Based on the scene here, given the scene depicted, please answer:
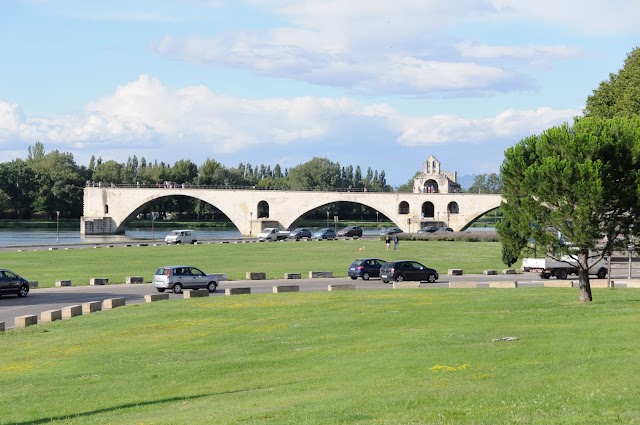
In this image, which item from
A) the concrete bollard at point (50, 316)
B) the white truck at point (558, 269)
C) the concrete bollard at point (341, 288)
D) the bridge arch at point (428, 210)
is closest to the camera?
the concrete bollard at point (50, 316)

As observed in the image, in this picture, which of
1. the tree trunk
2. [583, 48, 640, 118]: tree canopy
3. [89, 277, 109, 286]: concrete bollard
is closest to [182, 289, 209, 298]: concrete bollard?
[89, 277, 109, 286]: concrete bollard

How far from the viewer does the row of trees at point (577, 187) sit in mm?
28312

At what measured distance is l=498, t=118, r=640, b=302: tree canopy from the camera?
2830 centimetres

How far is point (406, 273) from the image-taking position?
49812 millimetres

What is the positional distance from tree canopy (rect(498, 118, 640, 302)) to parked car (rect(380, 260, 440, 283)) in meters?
19.3

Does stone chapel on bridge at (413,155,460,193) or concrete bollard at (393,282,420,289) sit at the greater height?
stone chapel on bridge at (413,155,460,193)

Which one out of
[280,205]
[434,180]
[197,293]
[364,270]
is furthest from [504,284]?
[434,180]

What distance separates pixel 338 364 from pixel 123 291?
27.0 metres

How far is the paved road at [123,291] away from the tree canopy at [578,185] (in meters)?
15.2

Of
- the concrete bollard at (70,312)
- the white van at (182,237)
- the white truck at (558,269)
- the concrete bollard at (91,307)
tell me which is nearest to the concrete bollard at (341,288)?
the concrete bollard at (91,307)

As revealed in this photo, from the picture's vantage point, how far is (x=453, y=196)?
126688 millimetres

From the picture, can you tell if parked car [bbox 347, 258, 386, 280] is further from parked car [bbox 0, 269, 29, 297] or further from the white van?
the white van

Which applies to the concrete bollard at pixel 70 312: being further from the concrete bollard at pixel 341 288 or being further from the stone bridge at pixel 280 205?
the stone bridge at pixel 280 205

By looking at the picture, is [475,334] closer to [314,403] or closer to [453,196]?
[314,403]
